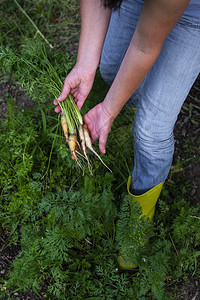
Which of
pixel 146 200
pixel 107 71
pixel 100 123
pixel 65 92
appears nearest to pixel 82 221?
pixel 146 200

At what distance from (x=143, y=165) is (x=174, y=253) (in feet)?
1.90

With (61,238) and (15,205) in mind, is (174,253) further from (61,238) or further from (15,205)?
(15,205)

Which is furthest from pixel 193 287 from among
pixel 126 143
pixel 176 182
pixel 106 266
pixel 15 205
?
pixel 15 205

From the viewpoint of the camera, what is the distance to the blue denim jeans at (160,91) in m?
1.29

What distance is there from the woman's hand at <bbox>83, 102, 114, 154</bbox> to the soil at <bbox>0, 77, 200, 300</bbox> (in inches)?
23.4

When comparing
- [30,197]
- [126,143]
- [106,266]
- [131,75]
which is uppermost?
[131,75]

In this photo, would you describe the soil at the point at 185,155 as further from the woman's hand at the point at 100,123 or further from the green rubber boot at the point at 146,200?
the woman's hand at the point at 100,123

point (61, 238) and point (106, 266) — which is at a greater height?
point (61, 238)

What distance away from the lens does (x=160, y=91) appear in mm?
1373

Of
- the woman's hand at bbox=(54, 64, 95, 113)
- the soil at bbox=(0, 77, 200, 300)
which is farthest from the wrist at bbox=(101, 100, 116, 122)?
the soil at bbox=(0, 77, 200, 300)

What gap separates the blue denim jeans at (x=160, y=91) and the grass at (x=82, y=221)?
0.77 feet

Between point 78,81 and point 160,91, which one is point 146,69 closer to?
point 160,91

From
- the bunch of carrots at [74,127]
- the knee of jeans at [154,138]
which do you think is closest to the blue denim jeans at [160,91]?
the knee of jeans at [154,138]

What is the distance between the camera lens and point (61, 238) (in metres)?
1.42
